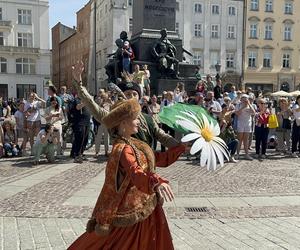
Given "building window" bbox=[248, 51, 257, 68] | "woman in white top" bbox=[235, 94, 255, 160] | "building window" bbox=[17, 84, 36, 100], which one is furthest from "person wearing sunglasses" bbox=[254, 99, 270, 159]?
"building window" bbox=[17, 84, 36, 100]

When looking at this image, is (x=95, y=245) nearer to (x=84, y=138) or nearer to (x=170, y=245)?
(x=170, y=245)

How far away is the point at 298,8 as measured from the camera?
184ft

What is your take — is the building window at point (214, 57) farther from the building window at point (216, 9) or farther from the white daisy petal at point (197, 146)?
the white daisy petal at point (197, 146)

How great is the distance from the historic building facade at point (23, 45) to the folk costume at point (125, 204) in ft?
176

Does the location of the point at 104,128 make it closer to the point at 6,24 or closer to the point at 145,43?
the point at 145,43

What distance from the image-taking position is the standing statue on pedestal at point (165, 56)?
1558 cm

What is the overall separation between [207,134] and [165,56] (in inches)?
488

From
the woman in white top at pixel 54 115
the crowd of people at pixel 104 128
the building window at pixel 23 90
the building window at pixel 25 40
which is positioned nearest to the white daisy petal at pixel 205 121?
the crowd of people at pixel 104 128

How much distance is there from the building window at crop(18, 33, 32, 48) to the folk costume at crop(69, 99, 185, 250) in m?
56.2

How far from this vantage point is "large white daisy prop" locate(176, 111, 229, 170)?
335 cm

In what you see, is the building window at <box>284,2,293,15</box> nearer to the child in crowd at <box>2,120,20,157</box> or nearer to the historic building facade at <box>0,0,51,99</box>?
the historic building facade at <box>0,0,51,99</box>

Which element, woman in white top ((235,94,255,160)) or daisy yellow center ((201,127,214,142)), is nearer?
daisy yellow center ((201,127,214,142))

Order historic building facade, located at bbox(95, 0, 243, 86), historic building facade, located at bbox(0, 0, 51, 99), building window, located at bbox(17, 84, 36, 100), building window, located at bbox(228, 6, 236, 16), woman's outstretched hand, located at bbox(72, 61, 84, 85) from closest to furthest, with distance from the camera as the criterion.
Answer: woman's outstretched hand, located at bbox(72, 61, 84, 85) → historic building facade, located at bbox(95, 0, 243, 86) → building window, located at bbox(228, 6, 236, 16) → historic building facade, located at bbox(0, 0, 51, 99) → building window, located at bbox(17, 84, 36, 100)

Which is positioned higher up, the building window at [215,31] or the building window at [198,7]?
the building window at [198,7]
